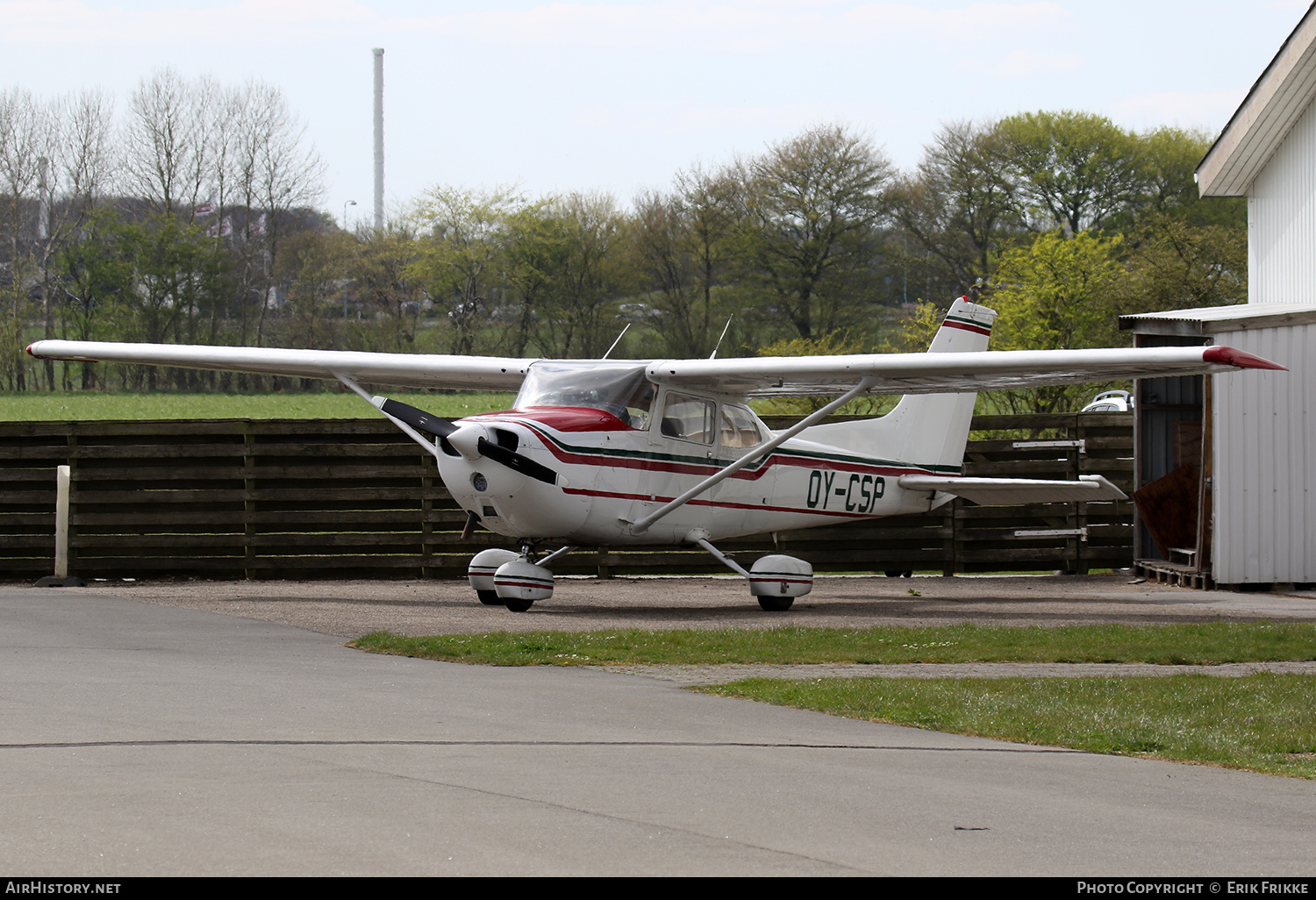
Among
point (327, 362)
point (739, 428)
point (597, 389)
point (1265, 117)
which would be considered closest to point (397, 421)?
point (597, 389)

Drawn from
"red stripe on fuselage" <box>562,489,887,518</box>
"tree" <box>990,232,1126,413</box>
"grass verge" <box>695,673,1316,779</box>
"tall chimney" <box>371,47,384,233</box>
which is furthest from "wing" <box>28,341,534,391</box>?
"tall chimney" <box>371,47,384,233</box>

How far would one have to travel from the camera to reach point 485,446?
12.0 m

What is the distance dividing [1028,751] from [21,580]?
13.4 meters

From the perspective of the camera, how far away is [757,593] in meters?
13.3

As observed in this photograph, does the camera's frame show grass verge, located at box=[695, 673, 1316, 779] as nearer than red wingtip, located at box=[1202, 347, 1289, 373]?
Yes

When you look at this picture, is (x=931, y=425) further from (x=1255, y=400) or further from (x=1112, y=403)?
(x=1112, y=403)

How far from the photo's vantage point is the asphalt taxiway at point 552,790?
13.1 ft

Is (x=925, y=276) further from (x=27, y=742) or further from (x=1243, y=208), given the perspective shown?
(x=27, y=742)

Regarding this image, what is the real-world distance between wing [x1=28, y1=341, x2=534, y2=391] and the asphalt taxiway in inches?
283

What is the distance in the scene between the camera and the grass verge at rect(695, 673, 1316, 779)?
6363 millimetres

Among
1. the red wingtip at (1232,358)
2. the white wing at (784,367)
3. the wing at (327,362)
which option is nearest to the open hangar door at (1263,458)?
the white wing at (784,367)

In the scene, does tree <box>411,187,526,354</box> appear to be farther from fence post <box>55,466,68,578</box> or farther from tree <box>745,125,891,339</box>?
fence post <box>55,466,68,578</box>

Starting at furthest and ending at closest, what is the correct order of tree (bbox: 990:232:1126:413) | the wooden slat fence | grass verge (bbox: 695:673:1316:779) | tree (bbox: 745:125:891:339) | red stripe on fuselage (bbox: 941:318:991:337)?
tree (bbox: 745:125:891:339) → tree (bbox: 990:232:1126:413) → the wooden slat fence → red stripe on fuselage (bbox: 941:318:991:337) → grass verge (bbox: 695:673:1316:779)

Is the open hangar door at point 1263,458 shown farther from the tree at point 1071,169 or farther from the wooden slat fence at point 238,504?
the tree at point 1071,169
